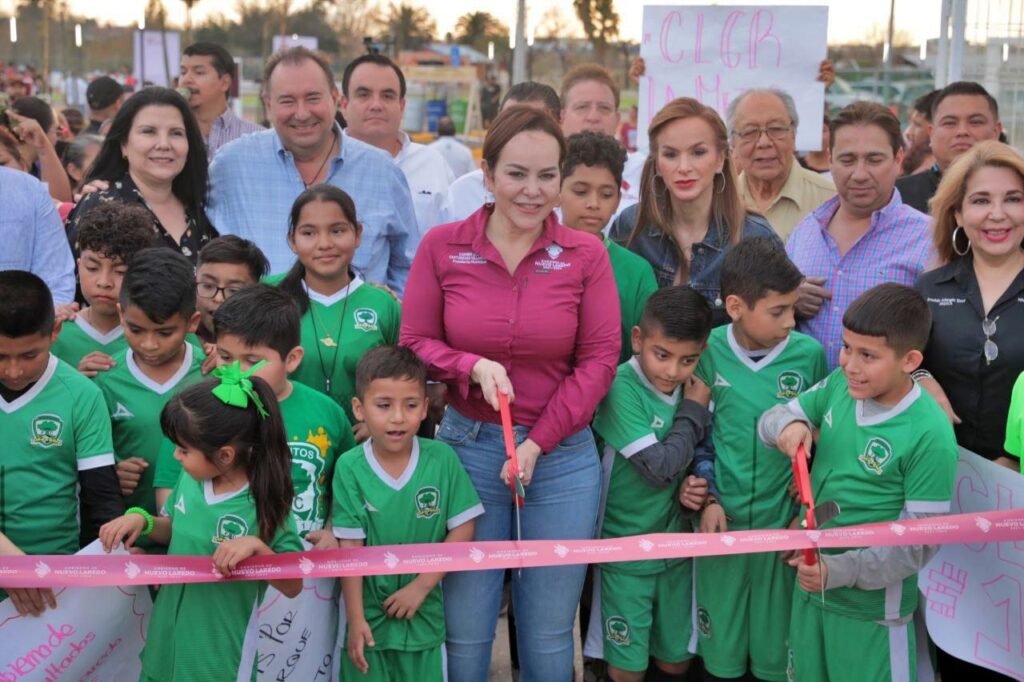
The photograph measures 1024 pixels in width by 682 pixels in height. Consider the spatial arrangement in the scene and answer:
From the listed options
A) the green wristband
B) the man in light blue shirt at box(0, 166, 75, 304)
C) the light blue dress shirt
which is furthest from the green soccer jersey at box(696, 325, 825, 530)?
the man in light blue shirt at box(0, 166, 75, 304)

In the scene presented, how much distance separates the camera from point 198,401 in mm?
3602

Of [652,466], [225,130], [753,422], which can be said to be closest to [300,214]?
[652,466]

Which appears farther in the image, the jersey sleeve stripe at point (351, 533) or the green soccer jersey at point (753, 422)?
the green soccer jersey at point (753, 422)

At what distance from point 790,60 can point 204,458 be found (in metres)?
5.05

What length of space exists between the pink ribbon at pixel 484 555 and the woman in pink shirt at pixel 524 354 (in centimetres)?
17

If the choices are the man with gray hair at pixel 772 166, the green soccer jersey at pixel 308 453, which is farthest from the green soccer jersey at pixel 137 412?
the man with gray hair at pixel 772 166

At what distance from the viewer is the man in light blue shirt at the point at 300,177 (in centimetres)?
530

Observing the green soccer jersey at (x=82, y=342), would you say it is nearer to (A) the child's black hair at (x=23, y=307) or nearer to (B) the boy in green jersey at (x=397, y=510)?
(A) the child's black hair at (x=23, y=307)

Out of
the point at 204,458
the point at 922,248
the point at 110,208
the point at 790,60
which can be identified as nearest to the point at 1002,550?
the point at 922,248

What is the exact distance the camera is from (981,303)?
13.7 feet

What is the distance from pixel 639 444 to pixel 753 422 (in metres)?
0.45

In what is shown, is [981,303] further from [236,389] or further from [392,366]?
[236,389]

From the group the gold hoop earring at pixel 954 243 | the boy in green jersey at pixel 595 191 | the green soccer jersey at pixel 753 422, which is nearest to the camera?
the green soccer jersey at pixel 753 422

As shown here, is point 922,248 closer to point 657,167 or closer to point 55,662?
point 657,167
